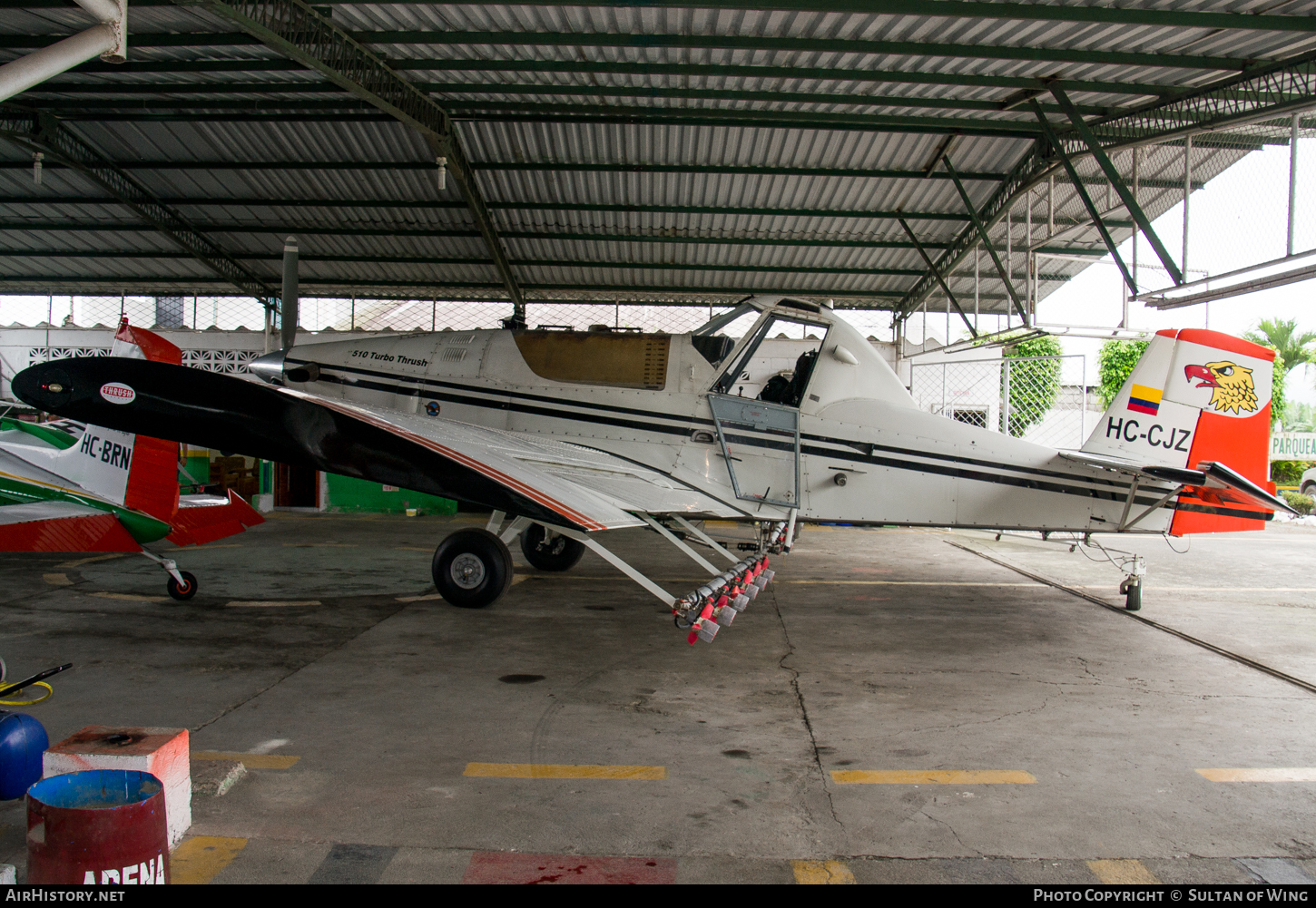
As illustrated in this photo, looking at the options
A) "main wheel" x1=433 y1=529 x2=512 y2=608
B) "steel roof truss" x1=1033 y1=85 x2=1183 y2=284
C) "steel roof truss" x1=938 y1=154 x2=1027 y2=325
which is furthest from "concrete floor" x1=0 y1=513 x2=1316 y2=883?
"steel roof truss" x1=938 y1=154 x2=1027 y2=325

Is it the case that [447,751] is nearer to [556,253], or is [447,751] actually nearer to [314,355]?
[314,355]

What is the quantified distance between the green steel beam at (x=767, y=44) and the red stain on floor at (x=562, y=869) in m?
9.67

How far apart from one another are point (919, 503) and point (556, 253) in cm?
1182

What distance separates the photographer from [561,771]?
3.47 m

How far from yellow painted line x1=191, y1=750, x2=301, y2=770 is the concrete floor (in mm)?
75

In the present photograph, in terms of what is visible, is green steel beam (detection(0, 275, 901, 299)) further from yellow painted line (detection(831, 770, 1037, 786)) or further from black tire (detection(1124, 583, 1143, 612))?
yellow painted line (detection(831, 770, 1037, 786))

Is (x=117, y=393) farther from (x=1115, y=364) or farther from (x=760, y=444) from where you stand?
(x=1115, y=364)

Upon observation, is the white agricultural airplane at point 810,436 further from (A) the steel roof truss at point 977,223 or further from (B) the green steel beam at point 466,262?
(B) the green steel beam at point 466,262

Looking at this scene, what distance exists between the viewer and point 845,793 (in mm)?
3309

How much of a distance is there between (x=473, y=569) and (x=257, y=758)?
10.00ft

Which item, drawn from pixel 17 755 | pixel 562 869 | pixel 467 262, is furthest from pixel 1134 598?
pixel 467 262

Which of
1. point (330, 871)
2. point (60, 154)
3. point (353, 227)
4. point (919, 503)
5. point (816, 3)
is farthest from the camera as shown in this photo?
point (353, 227)

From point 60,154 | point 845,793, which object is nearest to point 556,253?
point 60,154

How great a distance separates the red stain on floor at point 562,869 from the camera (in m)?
2.57
